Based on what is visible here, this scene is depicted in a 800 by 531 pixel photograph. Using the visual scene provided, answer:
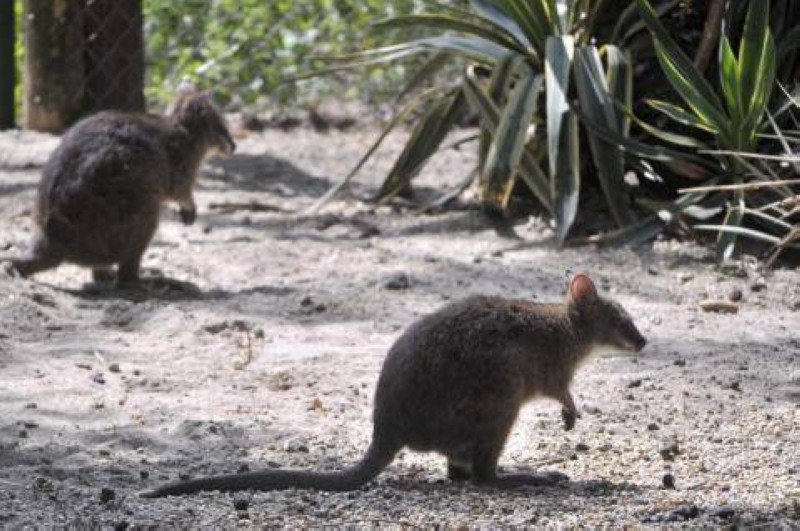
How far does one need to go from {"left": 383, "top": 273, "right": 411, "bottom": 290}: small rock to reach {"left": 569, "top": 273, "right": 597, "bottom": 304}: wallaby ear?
85.6 inches

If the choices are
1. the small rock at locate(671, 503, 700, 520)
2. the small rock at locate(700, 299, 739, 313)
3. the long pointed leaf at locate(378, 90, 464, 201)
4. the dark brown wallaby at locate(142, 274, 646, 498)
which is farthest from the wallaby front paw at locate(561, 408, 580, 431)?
the long pointed leaf at locate(378, 90, 464, 201)

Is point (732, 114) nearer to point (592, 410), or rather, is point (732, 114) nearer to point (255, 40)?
point (592, 410)

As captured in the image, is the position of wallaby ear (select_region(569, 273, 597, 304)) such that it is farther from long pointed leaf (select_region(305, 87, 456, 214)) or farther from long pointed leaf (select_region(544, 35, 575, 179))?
long pointed leaf (select_region(305, 87, 456, 214))

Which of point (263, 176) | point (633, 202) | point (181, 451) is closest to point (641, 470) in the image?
point (181, 451)

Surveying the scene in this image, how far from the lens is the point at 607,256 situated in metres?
7.75

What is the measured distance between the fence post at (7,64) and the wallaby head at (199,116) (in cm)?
213

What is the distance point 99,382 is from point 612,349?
195 centimetres

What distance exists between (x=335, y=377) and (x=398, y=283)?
1383mm

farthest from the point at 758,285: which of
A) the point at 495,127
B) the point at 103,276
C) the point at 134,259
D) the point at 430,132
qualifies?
the point at 103,276

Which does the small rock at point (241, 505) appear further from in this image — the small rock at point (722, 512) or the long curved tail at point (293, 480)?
the small rock at point (722, 512)

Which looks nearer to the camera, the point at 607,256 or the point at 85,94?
the point at 607,256

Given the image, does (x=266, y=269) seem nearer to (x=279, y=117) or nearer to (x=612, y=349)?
(x=612, y=349)

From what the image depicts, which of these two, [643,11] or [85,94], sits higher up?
[643,11]

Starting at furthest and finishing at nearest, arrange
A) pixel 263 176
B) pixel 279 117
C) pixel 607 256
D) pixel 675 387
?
pixel 279 117 → pixel 263 176 → pixel 607 256 → pixel 675 387
